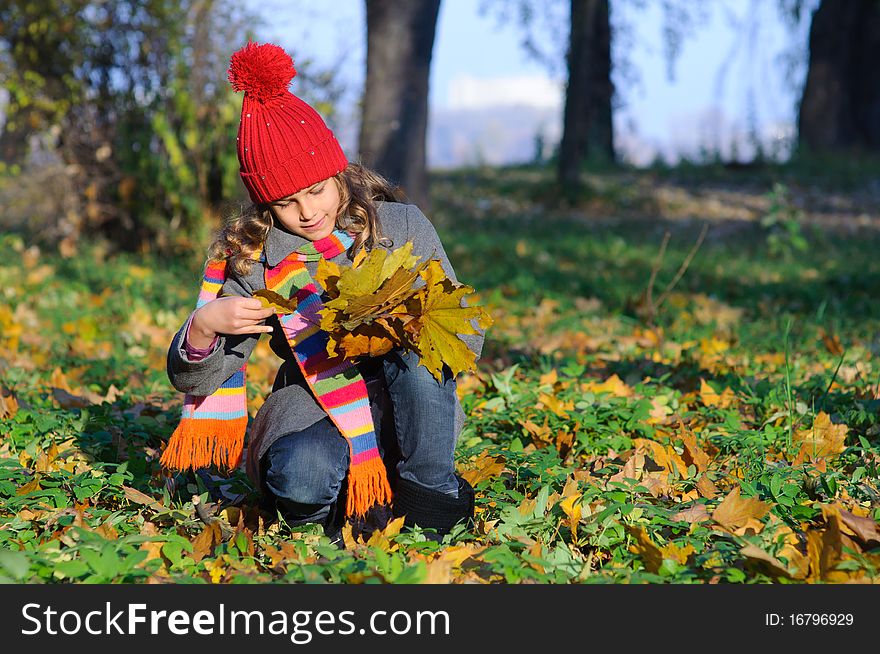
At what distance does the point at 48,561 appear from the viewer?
207cm

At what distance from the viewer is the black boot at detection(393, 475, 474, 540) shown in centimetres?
243

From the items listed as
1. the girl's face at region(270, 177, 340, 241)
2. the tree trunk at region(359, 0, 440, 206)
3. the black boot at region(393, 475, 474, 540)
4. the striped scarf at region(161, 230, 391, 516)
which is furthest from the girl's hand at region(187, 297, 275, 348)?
the tree trunk at region(359, 0, 440, 206)

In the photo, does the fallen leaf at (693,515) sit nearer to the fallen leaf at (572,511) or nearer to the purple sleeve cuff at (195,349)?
the fallen leaf at (572,511)

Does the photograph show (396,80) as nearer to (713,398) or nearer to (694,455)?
(713,398)

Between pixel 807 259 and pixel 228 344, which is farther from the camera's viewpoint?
pixel 807 259

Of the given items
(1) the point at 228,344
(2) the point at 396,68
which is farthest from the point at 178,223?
(1) the point at 228,344

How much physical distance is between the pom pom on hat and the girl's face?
0.90 ft

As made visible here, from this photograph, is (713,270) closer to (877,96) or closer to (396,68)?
(396,68)

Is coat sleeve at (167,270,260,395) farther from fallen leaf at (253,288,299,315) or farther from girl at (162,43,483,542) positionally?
fallen leaf at (253,288,299,315)

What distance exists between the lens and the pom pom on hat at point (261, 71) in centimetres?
238

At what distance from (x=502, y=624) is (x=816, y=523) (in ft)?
3.14

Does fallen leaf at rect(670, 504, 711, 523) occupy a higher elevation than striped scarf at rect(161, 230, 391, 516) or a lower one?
lower

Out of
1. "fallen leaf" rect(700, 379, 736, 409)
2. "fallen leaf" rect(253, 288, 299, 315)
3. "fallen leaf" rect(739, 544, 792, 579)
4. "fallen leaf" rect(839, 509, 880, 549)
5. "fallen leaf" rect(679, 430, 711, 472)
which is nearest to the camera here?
"fallen leaf" rect(739, 544, 792, 579)

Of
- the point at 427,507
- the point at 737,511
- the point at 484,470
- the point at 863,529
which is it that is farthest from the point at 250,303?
the point at 863,529
